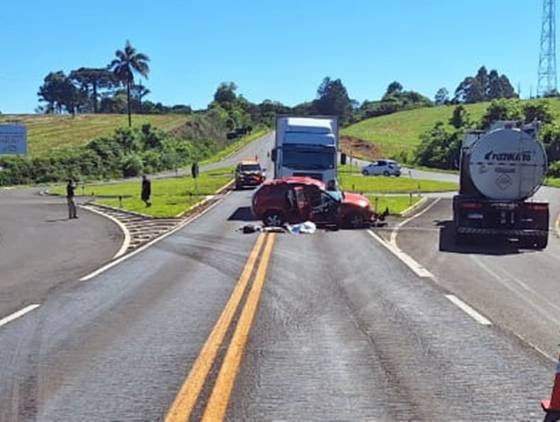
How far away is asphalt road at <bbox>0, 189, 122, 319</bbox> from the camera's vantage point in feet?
52.6

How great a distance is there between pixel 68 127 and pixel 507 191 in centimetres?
9549

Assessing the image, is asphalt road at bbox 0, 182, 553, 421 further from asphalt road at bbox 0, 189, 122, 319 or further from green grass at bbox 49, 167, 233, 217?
green grass at bbox 49, 167, 233, 217

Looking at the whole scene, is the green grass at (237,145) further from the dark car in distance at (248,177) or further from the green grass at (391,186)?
the dark car in distance at (248,177)

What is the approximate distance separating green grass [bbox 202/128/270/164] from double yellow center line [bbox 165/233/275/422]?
289ft

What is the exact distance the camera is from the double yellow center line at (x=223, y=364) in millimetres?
6766

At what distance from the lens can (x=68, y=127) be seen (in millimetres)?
112000

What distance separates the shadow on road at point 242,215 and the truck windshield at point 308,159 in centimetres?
267

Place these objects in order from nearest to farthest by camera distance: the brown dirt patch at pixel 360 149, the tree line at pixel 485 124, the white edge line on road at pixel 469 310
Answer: the white edge line on road at pixel 469 310 → the tree line at pixel 485 124 → the brown dirt patch at pixel 360 149

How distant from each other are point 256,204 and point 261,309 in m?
17.8

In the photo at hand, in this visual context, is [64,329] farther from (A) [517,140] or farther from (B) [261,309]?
(A) [517,140]

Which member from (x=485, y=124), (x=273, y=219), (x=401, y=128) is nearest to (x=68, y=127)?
(x=485, y=124)

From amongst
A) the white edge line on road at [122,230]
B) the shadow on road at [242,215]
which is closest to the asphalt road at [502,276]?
the shadow on road at [242,215]

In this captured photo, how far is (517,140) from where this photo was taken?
2377cm

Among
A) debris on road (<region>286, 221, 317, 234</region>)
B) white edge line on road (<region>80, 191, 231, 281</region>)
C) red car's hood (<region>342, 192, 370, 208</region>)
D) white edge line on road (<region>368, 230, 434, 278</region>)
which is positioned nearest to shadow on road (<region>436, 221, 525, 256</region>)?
white edge line on road (<region>368, 230, 434, 278</region>)
